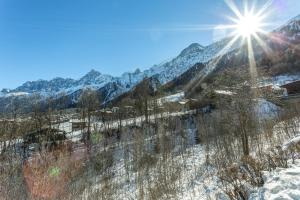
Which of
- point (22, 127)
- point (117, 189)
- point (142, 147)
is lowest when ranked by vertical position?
point (117, 189)

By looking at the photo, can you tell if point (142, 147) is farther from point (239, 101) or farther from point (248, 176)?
point (248, 176)

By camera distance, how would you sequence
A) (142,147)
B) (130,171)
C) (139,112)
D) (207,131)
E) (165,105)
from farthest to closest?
1. (139,112)
2. (165,105)
3. (207,131)
4. (142,147)
5. (130,171)

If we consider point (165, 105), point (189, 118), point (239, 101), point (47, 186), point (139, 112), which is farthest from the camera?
point (139, 112)

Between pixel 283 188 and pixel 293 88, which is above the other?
pixel 293 88

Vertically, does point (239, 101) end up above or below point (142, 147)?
above

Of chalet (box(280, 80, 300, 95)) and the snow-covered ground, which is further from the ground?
chalet (box(280, 80, 300, 95))

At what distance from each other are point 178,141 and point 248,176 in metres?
32.0

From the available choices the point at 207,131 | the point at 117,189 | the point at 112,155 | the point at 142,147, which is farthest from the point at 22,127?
the point at 207,131

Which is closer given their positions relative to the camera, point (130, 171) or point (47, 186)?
point (47, 186)

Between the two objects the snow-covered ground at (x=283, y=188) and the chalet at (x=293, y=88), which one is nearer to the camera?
the snow-covered ground at (x=283, y=188)

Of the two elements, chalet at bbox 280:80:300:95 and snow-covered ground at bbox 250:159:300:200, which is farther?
chalet at bbox 280:80:300:95

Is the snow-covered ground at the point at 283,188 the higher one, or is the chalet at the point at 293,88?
the chalet at the point at 293,88

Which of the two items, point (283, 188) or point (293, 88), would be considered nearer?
point (283, 188)

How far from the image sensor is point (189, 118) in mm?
54625
